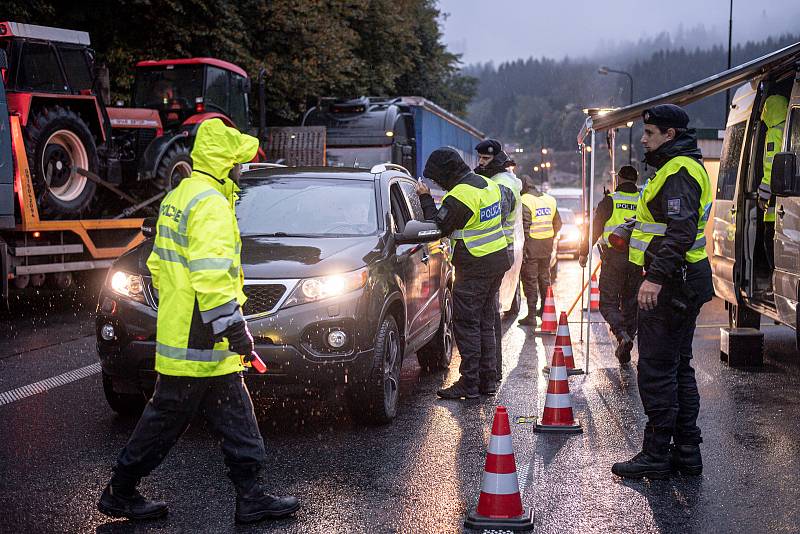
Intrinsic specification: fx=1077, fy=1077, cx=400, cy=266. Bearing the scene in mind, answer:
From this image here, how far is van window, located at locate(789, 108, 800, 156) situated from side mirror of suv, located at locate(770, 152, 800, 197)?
1.91 feet

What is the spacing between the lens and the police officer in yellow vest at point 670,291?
18.7ft

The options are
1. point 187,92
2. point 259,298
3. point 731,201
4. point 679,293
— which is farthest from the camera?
point 187,92

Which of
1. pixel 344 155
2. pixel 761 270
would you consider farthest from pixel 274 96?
pixel 761 270

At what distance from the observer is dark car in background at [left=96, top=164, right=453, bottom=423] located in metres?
6.47

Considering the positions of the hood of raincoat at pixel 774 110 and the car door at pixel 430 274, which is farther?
the hood of raincoat at pixel 774 110

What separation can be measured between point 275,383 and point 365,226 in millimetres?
1567

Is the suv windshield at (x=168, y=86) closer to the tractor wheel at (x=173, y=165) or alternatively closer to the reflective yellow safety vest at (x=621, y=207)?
the tractor wheel at (x=173, y=165)

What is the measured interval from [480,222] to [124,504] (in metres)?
3.90

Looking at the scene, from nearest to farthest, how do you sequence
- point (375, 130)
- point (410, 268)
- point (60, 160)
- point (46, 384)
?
point (410, 268) < point (46, 384) < point (60, 160) < point (375, 130)

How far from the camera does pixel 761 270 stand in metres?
9.28

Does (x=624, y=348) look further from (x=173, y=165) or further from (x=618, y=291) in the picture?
(x=173, y=165)

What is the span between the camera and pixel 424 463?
19.9 ft

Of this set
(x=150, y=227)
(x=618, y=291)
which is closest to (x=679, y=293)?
(x=150, y=227)

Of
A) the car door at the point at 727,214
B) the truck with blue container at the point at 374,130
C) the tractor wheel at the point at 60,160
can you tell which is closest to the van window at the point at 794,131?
the car door at the point at 727,214
